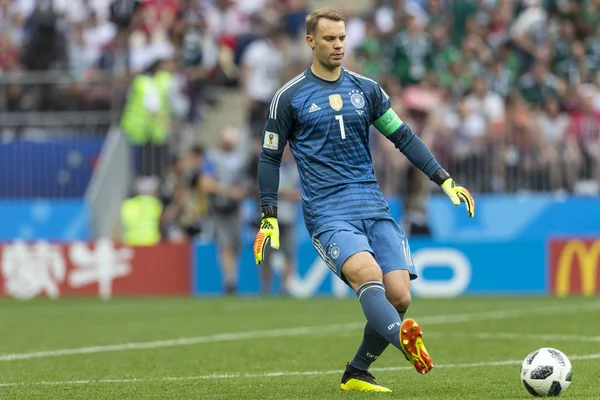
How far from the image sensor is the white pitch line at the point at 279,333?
1157 cm

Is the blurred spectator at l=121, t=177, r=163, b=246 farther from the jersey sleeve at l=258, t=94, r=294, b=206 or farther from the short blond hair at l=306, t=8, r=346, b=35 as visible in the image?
the short blond hair at l=306, t=8, r=346, b=35

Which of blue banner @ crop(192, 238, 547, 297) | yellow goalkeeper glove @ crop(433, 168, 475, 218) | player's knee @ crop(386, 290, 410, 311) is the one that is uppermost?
yellow goalkeeper glove @ crop(433, 168, 475, 218)

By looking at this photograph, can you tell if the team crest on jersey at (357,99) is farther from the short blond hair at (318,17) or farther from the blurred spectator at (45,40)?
the blurred spectator at (45,40)

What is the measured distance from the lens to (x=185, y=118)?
72.5ft

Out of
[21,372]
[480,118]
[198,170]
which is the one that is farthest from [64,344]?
[480,118]

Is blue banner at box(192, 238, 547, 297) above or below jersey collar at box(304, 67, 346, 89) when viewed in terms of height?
below

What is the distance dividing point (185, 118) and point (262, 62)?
5.50ft

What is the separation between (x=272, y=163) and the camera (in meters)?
8.34

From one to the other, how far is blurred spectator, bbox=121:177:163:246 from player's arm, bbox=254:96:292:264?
43.3ft

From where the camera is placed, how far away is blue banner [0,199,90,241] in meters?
21.1

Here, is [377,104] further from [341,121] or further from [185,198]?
[185,198]

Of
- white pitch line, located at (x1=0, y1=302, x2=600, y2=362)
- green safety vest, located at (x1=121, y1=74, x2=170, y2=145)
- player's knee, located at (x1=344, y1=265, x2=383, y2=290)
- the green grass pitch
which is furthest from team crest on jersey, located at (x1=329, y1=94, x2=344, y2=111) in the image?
green safety vest, located at (x1=121, y1=74, x2=170, y2=145)

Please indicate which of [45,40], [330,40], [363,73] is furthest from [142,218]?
[330,40]

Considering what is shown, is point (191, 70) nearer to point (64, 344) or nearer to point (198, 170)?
point (198, 170)
